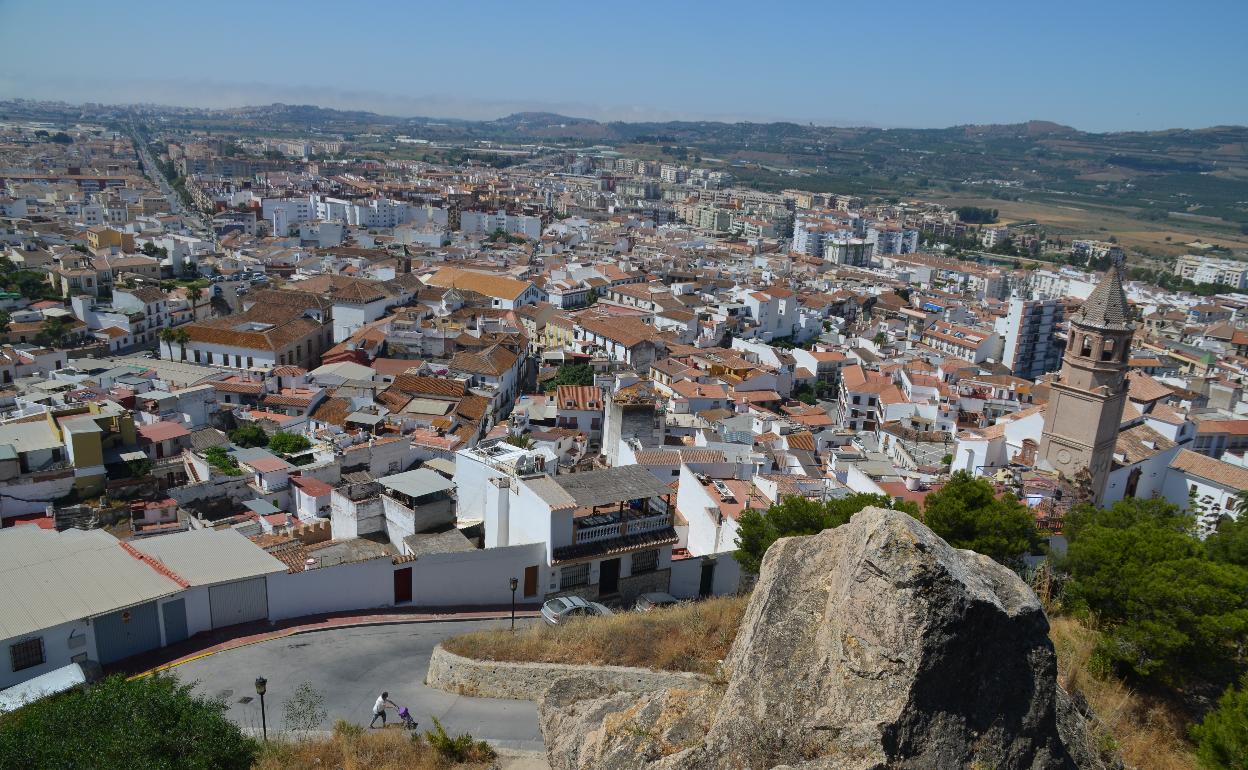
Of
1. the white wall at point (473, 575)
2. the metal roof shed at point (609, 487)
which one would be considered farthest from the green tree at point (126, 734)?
the metal roof shed at point (609, 487)

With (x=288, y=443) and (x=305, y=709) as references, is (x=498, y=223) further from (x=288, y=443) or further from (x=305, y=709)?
(x=305, y=709)

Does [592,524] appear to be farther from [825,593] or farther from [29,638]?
[825,593]

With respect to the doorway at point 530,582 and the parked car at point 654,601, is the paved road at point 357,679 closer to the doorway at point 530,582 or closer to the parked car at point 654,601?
the doorway at point 530,582

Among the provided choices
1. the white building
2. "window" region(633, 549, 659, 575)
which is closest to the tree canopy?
"window" region(633, 549, 659, 575)

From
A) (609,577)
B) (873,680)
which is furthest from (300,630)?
(873,680)

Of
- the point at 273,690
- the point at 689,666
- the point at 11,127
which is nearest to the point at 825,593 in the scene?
the point at 689,666

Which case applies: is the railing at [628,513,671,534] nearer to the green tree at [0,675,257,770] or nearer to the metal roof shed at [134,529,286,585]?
the metal roof shed at [134,529,286,585]

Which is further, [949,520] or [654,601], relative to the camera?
[654,601]
